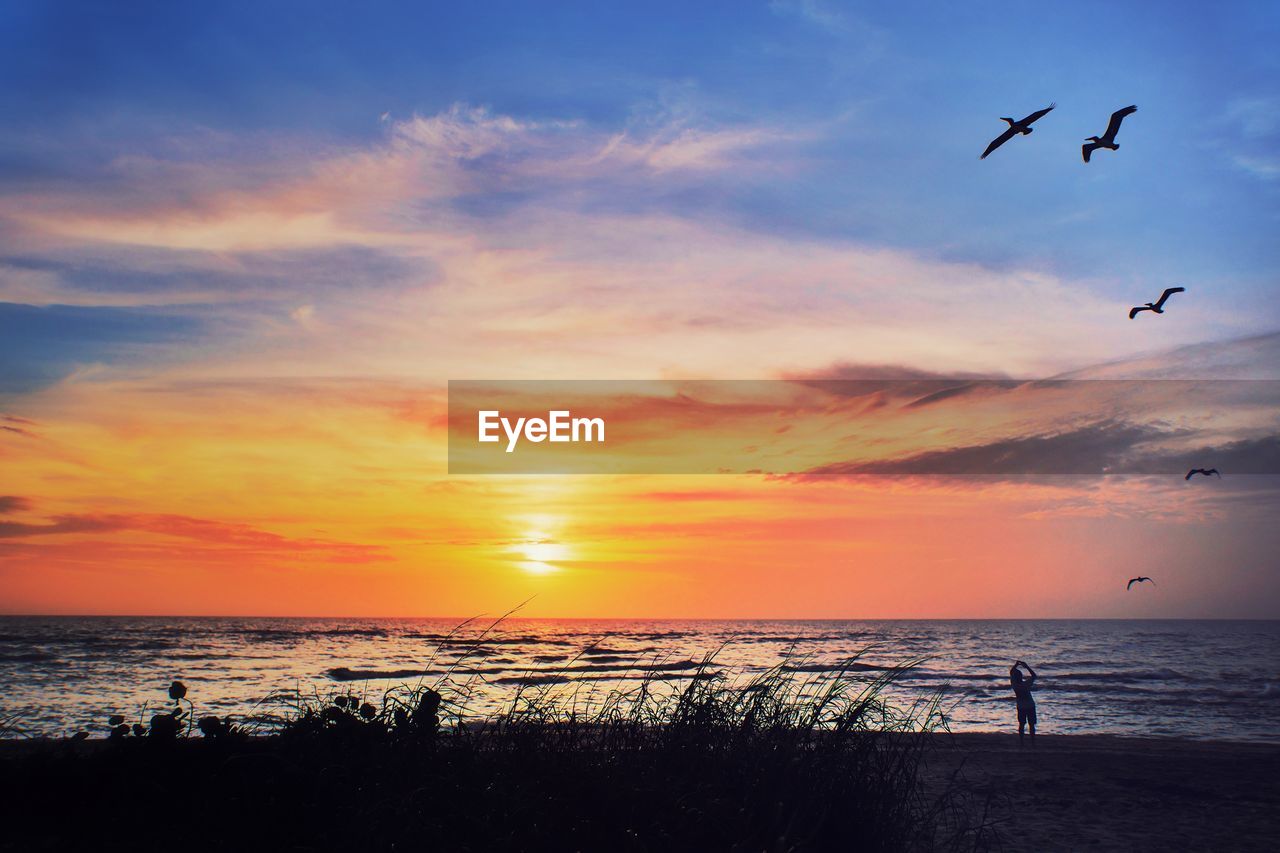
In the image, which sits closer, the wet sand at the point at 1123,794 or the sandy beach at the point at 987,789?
the sandy beach at the point at 987,789

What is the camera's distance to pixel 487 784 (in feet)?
18.7

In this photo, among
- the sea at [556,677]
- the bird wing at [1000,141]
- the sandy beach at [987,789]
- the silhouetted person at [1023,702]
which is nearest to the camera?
the sandy beach at [987,789]

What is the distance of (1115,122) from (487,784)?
8801 mm

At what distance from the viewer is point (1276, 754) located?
16.1 meters

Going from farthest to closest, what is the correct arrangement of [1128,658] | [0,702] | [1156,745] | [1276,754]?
[1128,658] → [0,702] → [1156,745] → [1276,754]

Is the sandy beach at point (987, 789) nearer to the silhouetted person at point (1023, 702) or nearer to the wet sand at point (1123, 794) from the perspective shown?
the wet sand at point (1123, 794)

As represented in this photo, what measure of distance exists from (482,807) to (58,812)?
2.60m

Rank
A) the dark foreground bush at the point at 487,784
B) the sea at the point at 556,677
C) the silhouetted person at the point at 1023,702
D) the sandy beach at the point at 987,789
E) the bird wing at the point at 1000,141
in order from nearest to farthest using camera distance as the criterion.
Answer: the dark foreground bush at the point at 487,784, the sandy beach at the point at 987,789, the bird wing at the point at 1000,141, the sea at the point at 556,677, the silhouetted person at the point at 1023,702

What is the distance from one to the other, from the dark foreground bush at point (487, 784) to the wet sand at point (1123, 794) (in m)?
1.02

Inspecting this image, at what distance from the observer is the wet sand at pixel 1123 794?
361 inches

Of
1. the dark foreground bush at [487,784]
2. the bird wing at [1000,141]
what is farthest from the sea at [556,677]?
the bird wing at [1000,141]

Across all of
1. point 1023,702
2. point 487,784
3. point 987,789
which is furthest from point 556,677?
point 1023,702

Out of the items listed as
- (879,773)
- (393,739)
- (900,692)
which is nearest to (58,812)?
(393,739)

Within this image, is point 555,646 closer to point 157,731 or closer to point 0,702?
point 0,702
